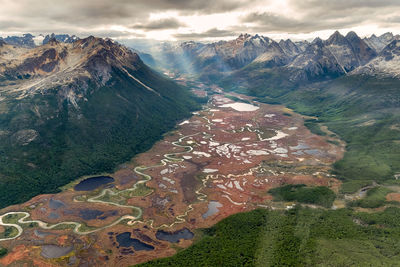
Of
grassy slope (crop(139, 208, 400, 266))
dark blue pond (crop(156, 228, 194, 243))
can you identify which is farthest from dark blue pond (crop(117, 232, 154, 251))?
grassy slope (crop(139, 208, 400, 266))

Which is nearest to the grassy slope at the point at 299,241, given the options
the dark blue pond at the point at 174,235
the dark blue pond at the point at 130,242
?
the dark blue pond at the point at 174,235

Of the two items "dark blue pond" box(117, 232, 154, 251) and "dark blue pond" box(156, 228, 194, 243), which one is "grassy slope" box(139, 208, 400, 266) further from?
"dark blue pond" box(117, 232, 154, 251)

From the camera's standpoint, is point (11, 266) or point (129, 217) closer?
point (11, 266)

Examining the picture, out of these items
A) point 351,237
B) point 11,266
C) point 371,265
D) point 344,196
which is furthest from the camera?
point 344,196

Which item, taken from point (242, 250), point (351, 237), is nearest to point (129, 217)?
point (242, 250)

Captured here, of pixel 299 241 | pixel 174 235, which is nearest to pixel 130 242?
pixel 174 235

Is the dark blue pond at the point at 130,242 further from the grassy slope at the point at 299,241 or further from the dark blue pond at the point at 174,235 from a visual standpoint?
the grassy slope at the point at 299,241

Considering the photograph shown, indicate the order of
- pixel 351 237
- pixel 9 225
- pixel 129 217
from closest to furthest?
pixel 351 237 < pixel 9 225 < pixel 129 217

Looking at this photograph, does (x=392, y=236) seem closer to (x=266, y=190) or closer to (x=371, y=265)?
(x=371, y=265)
